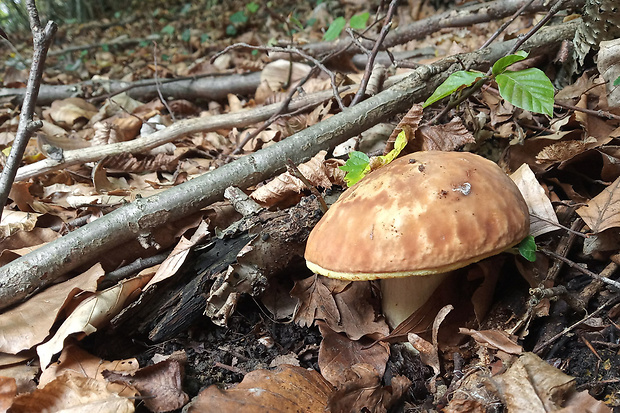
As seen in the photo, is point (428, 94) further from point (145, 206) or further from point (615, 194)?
point (145, 206)

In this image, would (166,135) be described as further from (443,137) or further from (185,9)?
(185,9)

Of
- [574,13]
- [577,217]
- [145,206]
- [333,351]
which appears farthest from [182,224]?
[574,13]

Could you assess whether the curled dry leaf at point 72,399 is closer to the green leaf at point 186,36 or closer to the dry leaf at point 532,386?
the dry leaf at point 532,386

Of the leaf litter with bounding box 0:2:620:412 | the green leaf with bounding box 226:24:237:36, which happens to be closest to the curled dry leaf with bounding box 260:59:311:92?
the leaf litter with bounding box 0:2:620:412

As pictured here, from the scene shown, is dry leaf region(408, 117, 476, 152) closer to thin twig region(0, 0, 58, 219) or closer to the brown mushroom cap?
the brown mushroom cap

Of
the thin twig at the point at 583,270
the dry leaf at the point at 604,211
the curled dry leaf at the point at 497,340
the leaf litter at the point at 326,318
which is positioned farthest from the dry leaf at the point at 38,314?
the dry leaf at the point at 604,211

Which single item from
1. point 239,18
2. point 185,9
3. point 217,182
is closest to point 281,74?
point 217,182
